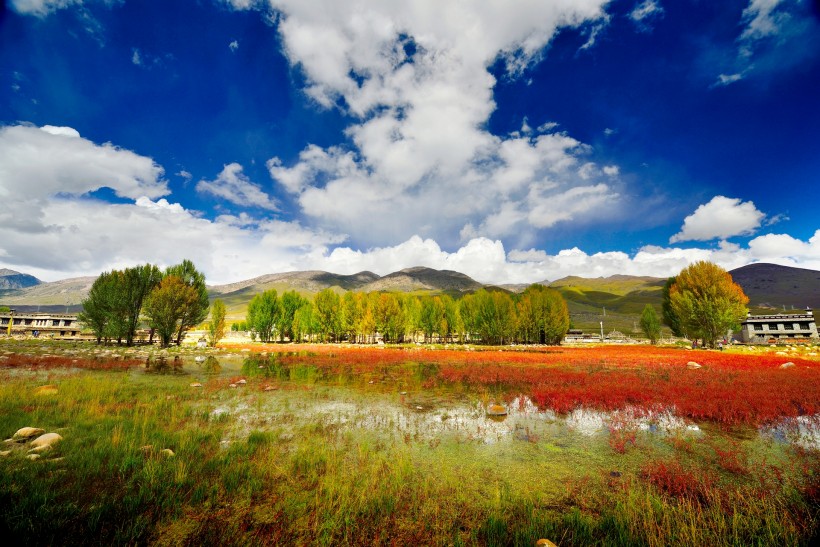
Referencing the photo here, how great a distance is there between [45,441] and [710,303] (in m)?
69.3

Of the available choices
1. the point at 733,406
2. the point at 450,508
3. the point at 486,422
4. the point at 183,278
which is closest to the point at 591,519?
the point at 450,508

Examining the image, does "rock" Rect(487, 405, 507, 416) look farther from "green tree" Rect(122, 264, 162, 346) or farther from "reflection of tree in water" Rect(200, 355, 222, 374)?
"green tree" Rect(122, 264, 162, 346)

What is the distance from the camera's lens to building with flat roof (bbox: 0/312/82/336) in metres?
82.5

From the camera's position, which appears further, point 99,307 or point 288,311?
point 288,311

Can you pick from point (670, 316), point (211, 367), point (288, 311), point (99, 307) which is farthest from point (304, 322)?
point (670, 316)

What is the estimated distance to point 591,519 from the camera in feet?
19.1

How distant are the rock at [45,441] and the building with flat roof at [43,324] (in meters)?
108

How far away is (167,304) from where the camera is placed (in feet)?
163

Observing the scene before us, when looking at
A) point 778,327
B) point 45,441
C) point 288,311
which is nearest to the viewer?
point 45,441

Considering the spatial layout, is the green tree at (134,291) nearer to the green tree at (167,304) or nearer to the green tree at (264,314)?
the green tree at (167,304)

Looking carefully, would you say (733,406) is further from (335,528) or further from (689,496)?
(335,528)

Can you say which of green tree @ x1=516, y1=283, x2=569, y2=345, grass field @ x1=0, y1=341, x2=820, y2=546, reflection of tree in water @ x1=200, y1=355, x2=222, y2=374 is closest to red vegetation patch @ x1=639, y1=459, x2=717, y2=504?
grass field @ x1=0, y1=341, x2=820, y2=546

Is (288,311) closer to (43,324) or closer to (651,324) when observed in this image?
(43,324)

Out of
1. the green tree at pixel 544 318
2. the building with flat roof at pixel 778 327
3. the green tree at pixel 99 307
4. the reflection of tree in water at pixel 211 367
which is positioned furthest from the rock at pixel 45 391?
the building with flat roof at pixel 778 327
